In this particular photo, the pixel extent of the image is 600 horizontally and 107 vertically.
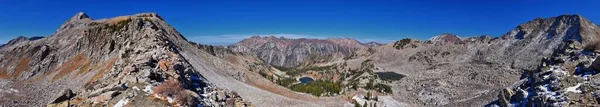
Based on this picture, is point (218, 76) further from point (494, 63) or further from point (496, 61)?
point (496, 61)

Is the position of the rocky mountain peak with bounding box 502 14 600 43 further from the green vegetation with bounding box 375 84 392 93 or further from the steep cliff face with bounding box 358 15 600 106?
the green vegetation with bounding box 375 84 392 93

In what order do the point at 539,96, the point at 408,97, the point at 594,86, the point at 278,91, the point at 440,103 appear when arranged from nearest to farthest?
the point at 594,86 → the point at 539,96 → the point at 278,91 → the point at 440,103 → the point at 408,97

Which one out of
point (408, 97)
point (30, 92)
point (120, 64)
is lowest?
point (408, 97)

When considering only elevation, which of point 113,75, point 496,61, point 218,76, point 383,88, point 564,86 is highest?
point 113,75

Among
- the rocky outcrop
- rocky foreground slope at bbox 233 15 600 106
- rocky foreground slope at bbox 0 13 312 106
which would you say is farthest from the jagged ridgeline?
rocky foreground slope at bbox 233 15 600 106

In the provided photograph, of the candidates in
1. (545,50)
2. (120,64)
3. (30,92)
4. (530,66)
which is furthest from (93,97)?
(545,50)

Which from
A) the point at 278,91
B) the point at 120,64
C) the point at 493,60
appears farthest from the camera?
the point at 493,60

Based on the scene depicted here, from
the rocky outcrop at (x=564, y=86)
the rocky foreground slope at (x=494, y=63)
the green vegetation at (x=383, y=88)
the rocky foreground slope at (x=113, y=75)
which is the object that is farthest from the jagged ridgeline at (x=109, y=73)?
the green vegetation at (x=383, y=88)

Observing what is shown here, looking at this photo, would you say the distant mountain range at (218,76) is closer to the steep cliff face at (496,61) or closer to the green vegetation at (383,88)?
the green vegetation at (383,88)

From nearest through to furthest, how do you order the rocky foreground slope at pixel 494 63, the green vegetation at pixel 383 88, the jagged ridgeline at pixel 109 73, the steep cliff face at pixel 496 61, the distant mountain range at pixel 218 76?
the jagged ridgeline at pixel 109 73, the distant mountain range at pixel 218 76, the rocky foreground slope at pixel 494 63, the steep cliff face at pixel 496 61, the green vegetation at pixel 383 88

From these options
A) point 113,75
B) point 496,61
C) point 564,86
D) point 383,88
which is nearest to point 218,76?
point 113,75

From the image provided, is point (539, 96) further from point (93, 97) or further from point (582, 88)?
point (93, 97)
